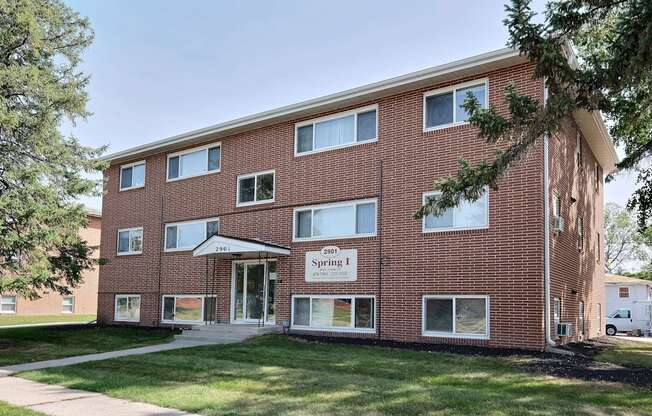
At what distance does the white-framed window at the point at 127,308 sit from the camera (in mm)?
21656

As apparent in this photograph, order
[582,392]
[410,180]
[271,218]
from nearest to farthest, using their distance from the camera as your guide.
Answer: [582,392]
[410,180]
[271,218]

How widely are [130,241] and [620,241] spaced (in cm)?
5489

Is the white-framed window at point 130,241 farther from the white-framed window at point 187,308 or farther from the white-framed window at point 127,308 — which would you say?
the white-framed window at point 187,308

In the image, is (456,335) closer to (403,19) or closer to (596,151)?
(403,19)

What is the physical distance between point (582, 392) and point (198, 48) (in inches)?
465

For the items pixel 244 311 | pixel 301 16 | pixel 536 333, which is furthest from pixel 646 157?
pixel 244 311

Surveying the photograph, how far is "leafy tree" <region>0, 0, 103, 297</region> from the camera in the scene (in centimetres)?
1452

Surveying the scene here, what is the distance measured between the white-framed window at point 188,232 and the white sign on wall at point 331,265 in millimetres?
4170

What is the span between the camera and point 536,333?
12742 millimetres

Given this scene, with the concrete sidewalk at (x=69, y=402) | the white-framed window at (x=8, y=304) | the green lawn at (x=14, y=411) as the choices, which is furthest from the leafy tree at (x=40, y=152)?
the white-framed window at (x=8, y=304)

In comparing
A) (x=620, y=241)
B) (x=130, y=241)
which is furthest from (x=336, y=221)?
(x=620, y=241)

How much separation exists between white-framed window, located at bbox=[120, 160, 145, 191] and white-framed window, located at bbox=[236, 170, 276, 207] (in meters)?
5.22

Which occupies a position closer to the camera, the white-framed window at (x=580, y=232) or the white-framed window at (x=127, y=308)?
the white-framed window at (x=580, y=232)

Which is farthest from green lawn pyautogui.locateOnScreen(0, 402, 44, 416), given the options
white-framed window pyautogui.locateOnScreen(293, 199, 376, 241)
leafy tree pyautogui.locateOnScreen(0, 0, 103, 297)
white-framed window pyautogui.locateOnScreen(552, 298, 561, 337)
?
white-framed window pyautogui.locateOnScreen(552, 298, 561, 337)
